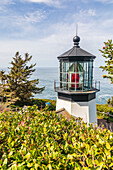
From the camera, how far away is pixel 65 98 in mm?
8055

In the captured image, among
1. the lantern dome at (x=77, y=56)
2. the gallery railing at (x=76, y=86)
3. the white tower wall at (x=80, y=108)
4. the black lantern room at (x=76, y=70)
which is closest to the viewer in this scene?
the lantern dome at (x=77, y=56)

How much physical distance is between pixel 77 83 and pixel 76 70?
0.70 metres

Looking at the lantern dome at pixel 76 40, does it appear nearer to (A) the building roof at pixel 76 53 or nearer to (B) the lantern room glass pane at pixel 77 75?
(A) the building roof at pixel 76 53

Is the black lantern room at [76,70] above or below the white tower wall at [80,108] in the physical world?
above

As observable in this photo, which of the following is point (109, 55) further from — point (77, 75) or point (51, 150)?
point (51, 150)

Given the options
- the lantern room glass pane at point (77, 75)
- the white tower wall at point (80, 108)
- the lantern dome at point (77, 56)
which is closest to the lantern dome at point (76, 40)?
the lantern dome at point (77, 56)

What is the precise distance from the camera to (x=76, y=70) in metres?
7.92

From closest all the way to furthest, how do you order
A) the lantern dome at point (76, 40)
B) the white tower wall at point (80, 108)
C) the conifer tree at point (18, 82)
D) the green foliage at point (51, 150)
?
the green foliage at point (51, 150) < the white tower wall at point (80, 108) < the lantern dome at point (76, 40) < the conifer tree at point (18, 82)

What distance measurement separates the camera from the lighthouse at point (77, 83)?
25.0 ft

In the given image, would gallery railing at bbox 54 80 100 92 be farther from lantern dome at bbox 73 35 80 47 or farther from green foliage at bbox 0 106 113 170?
green foliage at bbox 0 106 113 170

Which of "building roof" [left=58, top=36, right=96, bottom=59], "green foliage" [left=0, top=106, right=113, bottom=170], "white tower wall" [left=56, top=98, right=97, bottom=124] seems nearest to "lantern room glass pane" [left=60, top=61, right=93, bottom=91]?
"building roof" [left=58, top=36, right=96, bottom=59]

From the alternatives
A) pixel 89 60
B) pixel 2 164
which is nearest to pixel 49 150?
pixel 2 164

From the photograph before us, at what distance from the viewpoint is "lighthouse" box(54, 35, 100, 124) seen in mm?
7622

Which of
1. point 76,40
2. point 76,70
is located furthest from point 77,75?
Result: point 76,40
